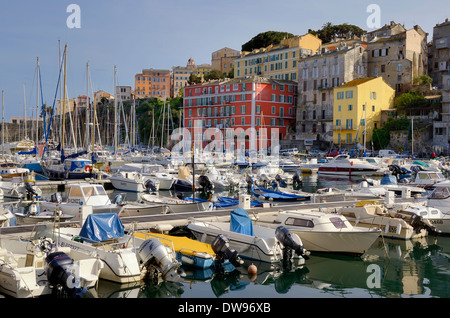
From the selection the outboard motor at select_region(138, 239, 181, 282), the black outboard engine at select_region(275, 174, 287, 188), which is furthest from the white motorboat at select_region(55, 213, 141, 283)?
the black outboard engine at select_region(275, 174, 287, 188)

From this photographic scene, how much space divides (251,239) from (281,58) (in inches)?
2810

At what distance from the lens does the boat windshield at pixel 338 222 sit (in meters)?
17.8

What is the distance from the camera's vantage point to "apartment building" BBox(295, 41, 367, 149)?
241 ft

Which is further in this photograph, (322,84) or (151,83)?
(151,83)

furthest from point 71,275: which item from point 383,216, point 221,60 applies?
point 221,60

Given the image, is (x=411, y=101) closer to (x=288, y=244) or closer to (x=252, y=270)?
(x=288, y=244)

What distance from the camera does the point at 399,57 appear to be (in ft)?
238

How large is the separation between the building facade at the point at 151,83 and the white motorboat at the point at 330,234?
133 m

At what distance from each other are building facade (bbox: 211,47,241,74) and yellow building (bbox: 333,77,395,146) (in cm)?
5374

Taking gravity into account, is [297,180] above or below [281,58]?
below

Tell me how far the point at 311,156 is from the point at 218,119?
19.1 m

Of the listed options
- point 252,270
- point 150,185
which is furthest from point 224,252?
→ point 150,185

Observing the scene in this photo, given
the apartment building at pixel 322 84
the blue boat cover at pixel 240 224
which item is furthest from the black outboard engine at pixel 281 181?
the apartment building at pixel 322 84

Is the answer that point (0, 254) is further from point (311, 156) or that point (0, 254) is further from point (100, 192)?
point (311, 156)
